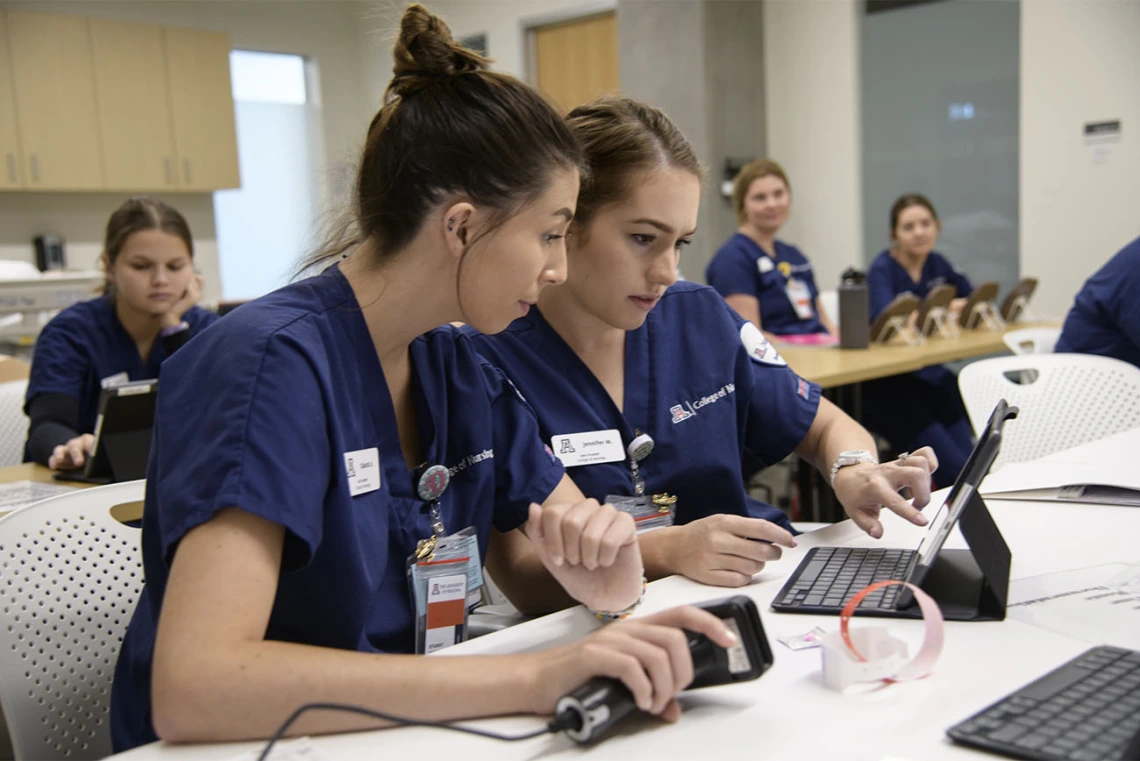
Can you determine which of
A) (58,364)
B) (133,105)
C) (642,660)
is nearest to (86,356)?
(58,364)

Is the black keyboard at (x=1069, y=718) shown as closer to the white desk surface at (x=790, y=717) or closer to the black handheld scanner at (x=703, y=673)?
the white desk surface at (x=790, y=717)

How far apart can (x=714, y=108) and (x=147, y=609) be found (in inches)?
208

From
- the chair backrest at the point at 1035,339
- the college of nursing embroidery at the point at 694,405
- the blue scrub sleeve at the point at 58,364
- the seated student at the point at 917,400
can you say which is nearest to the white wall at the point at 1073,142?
the seated student at the point at 917,400

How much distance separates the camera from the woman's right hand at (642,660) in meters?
0.83

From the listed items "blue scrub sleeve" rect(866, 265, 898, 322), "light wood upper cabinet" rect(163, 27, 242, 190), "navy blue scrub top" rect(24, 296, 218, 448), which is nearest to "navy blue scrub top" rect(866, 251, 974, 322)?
"blue scrub sleeve" rect(866, 265, 898, 322)

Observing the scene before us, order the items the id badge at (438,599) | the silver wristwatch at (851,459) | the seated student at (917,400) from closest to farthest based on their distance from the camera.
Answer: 1. the id badge at (438,599)
2. the silver wristwatch at (851,459)
3. the seated student at (917,400)

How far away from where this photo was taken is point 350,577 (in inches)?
41.0

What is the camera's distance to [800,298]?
4.47m

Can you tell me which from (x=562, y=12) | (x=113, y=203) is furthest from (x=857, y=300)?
(x=113, y=203)

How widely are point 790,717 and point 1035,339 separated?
271 centimetres

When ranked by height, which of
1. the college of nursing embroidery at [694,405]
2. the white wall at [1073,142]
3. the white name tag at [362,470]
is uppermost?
the white wall at [1073,142]

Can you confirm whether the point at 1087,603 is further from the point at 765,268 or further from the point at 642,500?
the point at 765,268

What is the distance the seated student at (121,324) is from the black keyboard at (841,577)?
79.6 inches

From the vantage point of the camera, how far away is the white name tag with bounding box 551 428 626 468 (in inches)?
60.0
